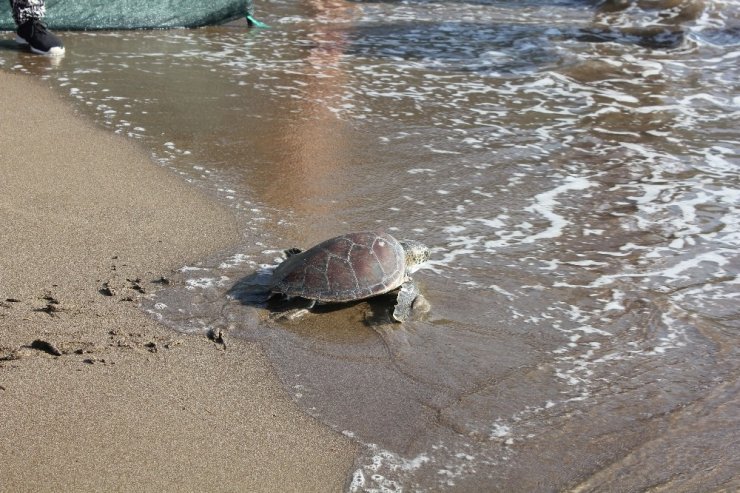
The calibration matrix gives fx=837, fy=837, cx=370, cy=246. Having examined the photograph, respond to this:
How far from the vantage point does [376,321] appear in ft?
14.8

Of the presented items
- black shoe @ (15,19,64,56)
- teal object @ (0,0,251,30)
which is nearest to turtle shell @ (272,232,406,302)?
black shoe @ (15,19,64,56)

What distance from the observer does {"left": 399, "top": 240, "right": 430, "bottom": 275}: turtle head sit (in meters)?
4.78

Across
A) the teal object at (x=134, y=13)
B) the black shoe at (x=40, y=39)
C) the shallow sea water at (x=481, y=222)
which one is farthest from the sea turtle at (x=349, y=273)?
the teal object at (x=134, y=13)

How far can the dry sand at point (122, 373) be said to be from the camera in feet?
10.7

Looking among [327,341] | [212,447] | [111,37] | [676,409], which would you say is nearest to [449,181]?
[327,341]

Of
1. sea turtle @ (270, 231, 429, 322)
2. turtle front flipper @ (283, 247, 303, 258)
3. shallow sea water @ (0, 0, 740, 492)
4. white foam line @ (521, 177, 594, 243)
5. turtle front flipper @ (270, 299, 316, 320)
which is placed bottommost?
white foam line @ (521, 177, 594, 243)

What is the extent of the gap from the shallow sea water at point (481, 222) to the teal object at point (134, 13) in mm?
320

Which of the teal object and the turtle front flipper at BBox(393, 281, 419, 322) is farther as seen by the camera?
the teal object

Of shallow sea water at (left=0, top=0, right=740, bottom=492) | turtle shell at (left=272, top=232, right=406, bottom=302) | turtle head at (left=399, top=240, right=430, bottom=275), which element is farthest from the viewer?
turtle head at (left=399, top=240, right=430, bottom=275)

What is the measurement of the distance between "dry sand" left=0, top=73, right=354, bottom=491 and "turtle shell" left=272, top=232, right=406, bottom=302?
19.7 inches

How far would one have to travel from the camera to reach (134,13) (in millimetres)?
10695

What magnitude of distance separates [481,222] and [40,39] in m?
5.97

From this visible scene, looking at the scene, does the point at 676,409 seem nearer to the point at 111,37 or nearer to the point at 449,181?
the point at 449,181

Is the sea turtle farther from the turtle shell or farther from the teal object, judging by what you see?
the teal object
